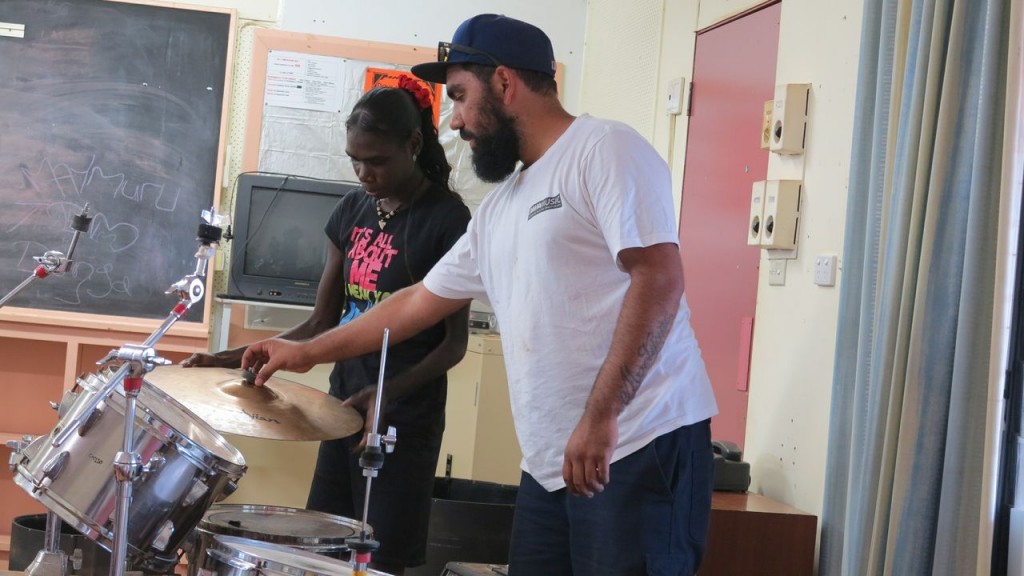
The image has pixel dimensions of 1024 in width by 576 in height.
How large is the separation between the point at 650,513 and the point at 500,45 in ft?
2.70

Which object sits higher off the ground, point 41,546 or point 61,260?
point 61,260

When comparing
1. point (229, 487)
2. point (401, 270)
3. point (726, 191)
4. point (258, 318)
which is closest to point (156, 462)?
point (229, 487)

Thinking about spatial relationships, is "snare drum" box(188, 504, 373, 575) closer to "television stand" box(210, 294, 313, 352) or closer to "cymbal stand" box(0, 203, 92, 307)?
"cymbal stand" box(0, 203, 92, 307)

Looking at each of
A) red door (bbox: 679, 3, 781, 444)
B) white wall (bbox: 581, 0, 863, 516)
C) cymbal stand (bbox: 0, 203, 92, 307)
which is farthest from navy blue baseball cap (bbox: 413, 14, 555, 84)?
red door (bbox: 679, 3, 781, 444)

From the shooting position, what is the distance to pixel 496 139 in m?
1.92

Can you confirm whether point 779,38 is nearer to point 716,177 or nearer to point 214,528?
point 716,177

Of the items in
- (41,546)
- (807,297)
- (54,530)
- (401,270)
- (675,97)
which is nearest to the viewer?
(54,530)

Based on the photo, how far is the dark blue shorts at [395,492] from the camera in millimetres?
2252

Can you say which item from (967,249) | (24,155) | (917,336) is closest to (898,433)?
(917,336)

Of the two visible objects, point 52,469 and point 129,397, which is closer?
point 129,397

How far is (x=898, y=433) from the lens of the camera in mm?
2277

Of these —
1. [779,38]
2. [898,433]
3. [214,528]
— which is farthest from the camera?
[779,38]

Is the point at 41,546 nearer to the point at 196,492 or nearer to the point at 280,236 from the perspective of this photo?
the point at 196,492

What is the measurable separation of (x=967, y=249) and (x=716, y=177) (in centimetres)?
147
